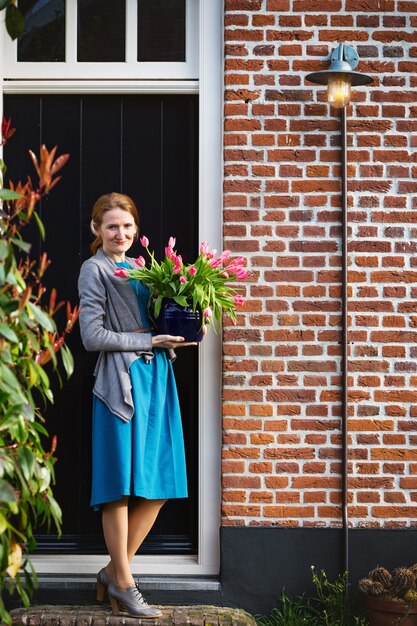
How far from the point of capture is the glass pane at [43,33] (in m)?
5.15

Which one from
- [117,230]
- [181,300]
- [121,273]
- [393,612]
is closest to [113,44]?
[117,230]

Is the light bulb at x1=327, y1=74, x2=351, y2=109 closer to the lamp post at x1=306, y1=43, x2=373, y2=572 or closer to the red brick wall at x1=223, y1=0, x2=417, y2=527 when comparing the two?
the lamp post at x1=306, y1=43, x2=373, y2=572

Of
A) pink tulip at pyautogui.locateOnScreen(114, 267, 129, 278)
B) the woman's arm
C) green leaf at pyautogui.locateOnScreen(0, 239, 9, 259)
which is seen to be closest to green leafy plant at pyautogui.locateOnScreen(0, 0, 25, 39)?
green leaf at pyautogui.locateOnScreen(0, 239, 9, 259)

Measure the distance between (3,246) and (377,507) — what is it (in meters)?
2.68

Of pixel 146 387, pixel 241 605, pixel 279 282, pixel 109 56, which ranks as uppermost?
pixel 109 56

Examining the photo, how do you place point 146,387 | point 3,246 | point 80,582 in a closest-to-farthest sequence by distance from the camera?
1. point 3,246
2. point 146,387
3. point 80,582

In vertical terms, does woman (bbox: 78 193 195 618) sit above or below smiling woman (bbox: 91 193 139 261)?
below

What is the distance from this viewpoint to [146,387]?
458 centimetres

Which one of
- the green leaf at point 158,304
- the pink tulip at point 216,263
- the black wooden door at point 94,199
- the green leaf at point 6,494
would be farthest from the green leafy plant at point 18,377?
the black wooden door at point 94,199

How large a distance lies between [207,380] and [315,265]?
0.79 m

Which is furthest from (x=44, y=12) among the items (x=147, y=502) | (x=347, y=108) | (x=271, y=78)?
(x=147, y=502)

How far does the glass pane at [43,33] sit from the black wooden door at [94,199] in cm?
21

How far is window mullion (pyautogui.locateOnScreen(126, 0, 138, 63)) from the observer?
16.8 ft

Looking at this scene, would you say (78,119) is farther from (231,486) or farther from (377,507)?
(377,507)
